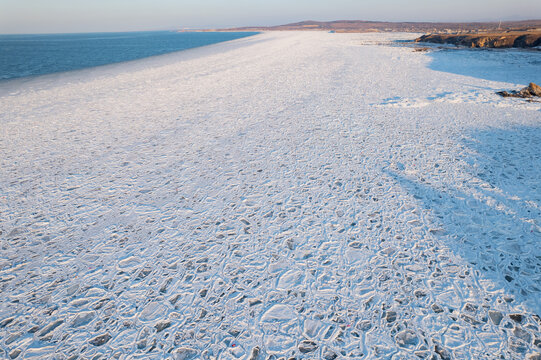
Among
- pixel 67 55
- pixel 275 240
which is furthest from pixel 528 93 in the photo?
pixel 67 55

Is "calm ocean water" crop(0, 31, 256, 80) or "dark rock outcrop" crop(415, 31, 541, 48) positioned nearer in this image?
"calm ocean water" crop(0, 31, 256, 80)

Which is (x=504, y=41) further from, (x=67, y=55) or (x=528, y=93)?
(x=67, y=55)

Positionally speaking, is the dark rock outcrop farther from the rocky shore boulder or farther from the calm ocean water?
the calm ocean water

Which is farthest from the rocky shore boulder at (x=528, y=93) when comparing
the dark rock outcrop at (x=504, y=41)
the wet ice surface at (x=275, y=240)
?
the dark rock outcrop at (x=504, y=41)

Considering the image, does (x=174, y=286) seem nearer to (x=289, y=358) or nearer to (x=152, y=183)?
(x=289, y=358)

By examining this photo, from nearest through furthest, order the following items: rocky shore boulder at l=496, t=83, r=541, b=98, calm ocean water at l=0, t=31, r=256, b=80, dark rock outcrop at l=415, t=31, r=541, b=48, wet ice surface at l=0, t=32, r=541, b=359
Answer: wet ice surface at l=0, t=32, r=541, b=359
rocky shore boulder at l=496, t=83, r=541, b=98
calm ocean water at l=0, t=31, r=256, b=80
dark rock outcrop at l=415, t=31, r=541, b=48

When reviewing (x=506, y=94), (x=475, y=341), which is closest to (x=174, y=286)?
(x=475, y=341)

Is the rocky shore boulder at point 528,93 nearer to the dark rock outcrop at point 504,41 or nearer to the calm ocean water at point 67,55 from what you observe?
the dark rock outcrop at point 504,41

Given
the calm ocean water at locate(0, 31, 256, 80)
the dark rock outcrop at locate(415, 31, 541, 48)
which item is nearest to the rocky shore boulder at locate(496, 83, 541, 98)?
the dark rock outcrop at locate(415, 31, 541, 48)
